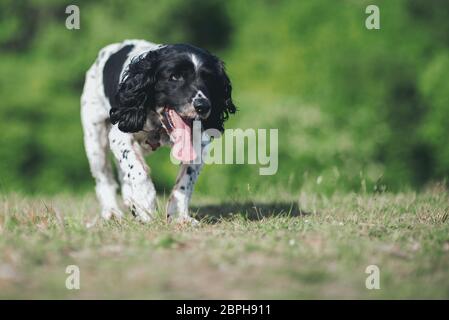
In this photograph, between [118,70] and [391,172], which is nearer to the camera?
[118,70]

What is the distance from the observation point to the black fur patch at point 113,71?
6.89m

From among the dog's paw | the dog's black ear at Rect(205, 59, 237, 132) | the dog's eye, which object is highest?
the dog's eye

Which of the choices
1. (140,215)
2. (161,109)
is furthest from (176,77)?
(140,215)

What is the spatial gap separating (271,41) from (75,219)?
106 ft

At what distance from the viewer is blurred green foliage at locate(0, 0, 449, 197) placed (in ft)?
94.1

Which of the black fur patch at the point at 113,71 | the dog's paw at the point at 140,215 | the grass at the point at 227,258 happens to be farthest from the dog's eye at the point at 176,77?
the grass at the point at 227,258

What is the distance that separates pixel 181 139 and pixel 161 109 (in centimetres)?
38

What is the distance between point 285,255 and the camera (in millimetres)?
4086

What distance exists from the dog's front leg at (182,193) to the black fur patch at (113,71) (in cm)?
104

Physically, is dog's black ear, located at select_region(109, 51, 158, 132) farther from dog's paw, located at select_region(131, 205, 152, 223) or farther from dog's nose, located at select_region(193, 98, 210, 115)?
dog's paw, located at select_region(131, 205, 152, 223)

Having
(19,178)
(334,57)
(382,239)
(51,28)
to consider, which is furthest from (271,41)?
(382,239)

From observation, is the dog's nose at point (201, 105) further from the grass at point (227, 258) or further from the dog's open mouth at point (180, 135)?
the grass at point (227, 258)

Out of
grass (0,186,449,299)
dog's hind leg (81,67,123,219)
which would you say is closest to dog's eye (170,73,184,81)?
grass (0,186,449,299)

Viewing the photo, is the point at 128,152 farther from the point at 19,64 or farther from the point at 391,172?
the point at 19,64
